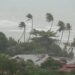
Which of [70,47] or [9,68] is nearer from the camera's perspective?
[9,68]

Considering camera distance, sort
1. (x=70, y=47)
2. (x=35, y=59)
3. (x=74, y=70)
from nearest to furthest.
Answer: (x=74, y=70) < (x=35, y=59) < (x=70, y=47)

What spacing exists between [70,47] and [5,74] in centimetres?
4988

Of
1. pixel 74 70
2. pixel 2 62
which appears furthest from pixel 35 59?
pixel 2 62

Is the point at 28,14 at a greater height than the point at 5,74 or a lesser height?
greater

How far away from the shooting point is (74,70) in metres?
50.0

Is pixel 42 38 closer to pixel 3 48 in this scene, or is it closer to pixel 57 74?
pixel 3 48

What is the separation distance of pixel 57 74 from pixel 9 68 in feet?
22.4

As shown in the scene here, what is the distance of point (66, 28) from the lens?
316 feet

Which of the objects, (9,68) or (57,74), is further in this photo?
(57,74)

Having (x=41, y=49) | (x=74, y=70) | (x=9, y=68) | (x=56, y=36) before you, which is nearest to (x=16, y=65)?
(x=9, y=68)

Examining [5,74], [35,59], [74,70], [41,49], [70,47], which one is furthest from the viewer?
[70,47]

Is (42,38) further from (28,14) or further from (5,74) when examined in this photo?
(5,74)

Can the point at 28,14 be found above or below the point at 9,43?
above

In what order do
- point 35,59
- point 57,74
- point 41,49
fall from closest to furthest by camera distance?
point 57,74 < point 35,59 < point 41,49
